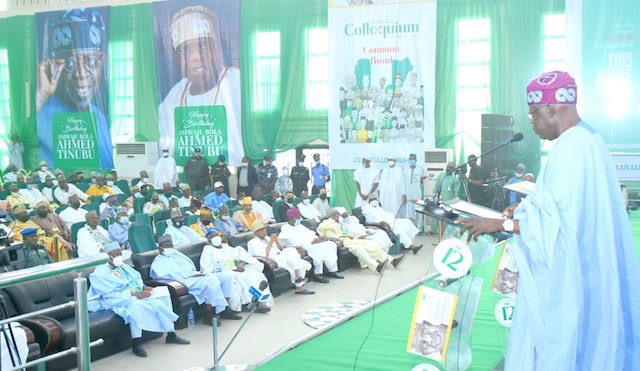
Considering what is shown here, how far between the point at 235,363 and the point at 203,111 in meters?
10.4

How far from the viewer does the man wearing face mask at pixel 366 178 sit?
13133mm

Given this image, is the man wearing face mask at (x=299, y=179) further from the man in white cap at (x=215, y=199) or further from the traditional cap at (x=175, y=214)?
the traditional cap at (x=175, y=214)

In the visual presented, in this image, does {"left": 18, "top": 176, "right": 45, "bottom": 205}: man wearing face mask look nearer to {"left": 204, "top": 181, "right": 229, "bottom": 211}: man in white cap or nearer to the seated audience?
{"left": 204, "top": 181, "right": 229, "bottom": 211}: man in white cap

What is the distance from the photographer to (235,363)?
17.4 ft

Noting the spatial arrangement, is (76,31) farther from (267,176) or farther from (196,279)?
(196,279)

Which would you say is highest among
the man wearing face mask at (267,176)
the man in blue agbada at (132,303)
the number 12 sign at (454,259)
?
the number 12 sign at (454,259)

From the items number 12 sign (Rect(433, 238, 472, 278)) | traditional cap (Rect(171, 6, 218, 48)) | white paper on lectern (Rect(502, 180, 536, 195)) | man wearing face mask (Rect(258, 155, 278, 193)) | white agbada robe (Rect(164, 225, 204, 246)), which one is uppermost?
traditional cap (Rect(171, 6, 218, 48))

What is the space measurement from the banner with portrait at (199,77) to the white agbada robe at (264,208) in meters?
3.26

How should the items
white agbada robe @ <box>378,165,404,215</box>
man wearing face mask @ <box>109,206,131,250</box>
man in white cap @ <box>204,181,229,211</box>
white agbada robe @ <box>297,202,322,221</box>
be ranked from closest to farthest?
1. man wearing face mask @ <box>109,206,131,250</box>
2. white agbada robe @ <box>297,202,322,221</box>
3. man in white cap @ <box>204,181,229,211</box>
4. white agbada robe @ <box>378,165,404,215</box>

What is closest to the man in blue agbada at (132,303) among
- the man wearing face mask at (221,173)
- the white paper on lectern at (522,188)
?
the white paper on lectern at (522,188)

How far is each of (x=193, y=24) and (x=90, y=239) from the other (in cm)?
801

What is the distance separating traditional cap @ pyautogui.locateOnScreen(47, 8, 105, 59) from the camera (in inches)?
631

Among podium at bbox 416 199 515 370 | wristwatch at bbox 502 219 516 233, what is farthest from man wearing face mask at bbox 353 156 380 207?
wristwatch at bbox 502 219 516 233

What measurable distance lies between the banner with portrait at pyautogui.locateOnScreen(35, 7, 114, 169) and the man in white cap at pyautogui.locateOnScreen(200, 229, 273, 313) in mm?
9544
